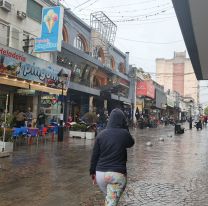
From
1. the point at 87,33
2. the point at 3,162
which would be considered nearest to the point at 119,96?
the point at 87,33

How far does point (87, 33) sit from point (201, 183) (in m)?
26.3

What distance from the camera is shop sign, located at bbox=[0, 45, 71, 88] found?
20547mm

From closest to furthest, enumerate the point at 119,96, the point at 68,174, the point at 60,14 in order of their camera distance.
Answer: the point at 68,174
the point at 60,14
the point at 119,96

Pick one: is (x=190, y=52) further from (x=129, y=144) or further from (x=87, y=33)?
(x=87, y=33)

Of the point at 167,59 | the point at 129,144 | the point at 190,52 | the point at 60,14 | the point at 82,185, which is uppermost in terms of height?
the point at 167,59

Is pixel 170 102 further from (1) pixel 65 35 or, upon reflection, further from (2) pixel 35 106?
(2) pixel 35 106

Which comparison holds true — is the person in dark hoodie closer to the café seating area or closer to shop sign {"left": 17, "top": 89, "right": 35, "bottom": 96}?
the café seating area

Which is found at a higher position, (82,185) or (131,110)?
(131,110)

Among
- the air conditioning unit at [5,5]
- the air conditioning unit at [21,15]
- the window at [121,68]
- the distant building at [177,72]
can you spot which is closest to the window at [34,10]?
the air conditioning unit at [21,15]

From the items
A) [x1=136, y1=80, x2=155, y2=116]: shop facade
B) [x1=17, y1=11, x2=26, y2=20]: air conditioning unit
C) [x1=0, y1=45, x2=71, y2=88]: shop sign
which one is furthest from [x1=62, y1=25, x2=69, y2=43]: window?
[x1=136, y1=80, x2=155, y2=116]: shop facade

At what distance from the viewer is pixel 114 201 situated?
4.82 metres

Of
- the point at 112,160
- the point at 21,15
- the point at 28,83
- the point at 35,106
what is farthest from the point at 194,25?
the point at 35,106

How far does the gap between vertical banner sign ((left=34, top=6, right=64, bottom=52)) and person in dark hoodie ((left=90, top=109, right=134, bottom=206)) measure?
18.0 m

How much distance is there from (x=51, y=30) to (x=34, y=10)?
3206 millimetres
